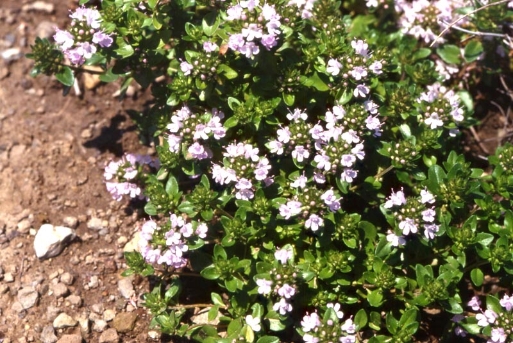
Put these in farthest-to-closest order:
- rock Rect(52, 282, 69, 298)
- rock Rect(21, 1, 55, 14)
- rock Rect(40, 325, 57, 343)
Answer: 1. rock Rect(21, 1, 55, 14)
2. rock Rect(52, 282, 69, 298)
3. rock Rect(40, 325, 57, 343)

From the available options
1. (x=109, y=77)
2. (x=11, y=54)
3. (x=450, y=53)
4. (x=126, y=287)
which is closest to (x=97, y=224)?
(x=126, y=287)

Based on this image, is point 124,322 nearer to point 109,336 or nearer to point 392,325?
point 109,336

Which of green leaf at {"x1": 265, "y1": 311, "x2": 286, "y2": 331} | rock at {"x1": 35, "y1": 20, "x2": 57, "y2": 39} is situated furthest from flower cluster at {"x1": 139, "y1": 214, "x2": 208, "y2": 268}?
rock at {"x1": 35, "y1": 20, "x2": 57, "y2": 39}

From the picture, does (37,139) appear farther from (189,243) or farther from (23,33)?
(189,243)

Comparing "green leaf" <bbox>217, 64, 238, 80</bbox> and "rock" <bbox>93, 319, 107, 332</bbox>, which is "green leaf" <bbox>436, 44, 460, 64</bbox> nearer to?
"green leaf" <bbox>217, 64, 238, 80</bbox>

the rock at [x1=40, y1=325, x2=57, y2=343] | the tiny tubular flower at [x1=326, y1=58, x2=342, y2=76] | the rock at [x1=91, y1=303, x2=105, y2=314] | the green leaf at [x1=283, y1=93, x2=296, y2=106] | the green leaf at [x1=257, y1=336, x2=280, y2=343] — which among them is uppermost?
the tiny tubular flower at [x1=326, y1=58, x2=342, y2=76]

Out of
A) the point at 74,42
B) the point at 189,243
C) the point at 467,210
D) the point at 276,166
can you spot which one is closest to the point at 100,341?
the point at 189,243

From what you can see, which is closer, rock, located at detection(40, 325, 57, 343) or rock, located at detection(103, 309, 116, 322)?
rock, located at detection(40, 325, 57, 343)

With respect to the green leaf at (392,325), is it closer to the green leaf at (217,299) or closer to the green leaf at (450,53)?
the green leaf at (217,299)
